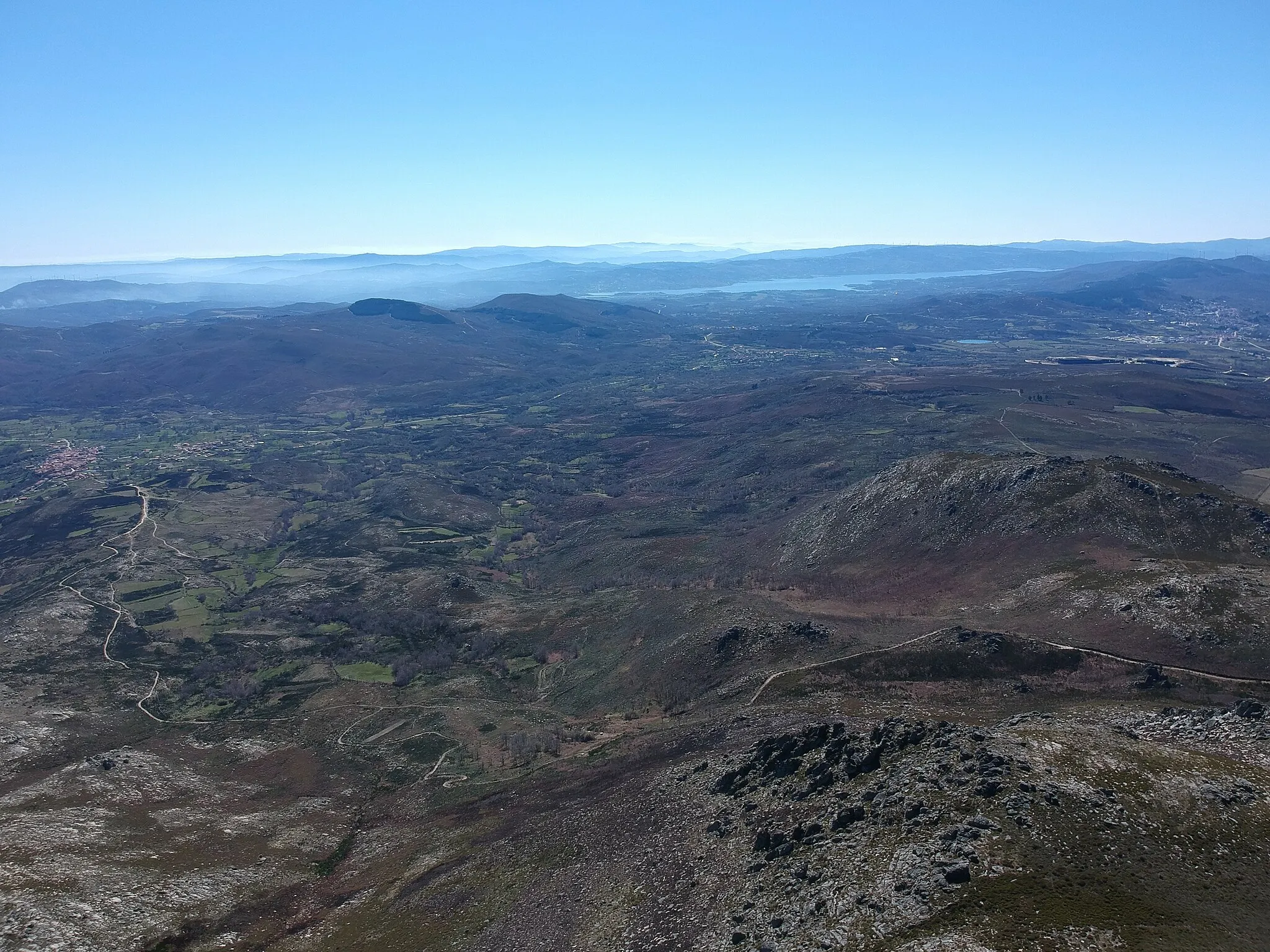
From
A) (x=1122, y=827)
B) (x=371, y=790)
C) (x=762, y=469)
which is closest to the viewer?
(x=1122, y=827)

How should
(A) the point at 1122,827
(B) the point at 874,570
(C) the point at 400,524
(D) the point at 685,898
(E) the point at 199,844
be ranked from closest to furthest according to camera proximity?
(A) the point at 1122,827
(D) the point at 685,898
(E) the point at 199,844
(B) the point at 874,570
(C) the point at 400,524

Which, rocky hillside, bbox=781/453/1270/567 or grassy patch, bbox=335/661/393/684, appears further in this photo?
grassy patch, bbox=335/661/393/684

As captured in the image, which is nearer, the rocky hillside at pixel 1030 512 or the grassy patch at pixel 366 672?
the rocky hillside at pixel 1030 512

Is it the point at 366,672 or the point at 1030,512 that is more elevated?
the point at 1030,512

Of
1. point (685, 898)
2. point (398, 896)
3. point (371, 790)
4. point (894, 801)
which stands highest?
point (894, 801)

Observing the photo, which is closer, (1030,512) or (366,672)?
(366,672)

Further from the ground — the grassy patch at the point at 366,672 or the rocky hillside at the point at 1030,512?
the rocky hillside at the point at 1030,512

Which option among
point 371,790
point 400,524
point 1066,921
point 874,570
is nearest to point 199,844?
point 371,790

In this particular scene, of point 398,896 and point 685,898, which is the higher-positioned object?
point 685,898

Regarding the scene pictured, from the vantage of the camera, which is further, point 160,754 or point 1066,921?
point 160,754

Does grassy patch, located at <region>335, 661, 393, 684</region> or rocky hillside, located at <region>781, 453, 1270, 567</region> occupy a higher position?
rocky hillside, located at <region>781, 453, 1270, 567</region>

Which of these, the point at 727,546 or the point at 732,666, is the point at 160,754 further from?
the point at 727,546
